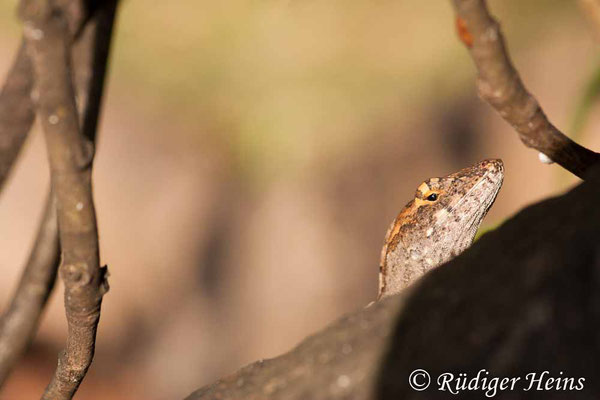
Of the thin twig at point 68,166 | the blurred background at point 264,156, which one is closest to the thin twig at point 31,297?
the thin twig at point 68,166

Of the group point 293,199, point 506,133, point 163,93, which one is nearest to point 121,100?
point 163,93

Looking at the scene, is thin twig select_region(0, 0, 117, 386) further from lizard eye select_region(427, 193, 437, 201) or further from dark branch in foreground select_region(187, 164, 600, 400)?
lizard eye select_region(427, 193, 437, 201)

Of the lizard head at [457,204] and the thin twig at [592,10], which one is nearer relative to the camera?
the thin twig at [592,10]

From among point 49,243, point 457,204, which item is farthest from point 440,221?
point 49,243

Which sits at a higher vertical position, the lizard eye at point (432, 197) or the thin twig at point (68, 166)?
the lizard eye at point (432, 197)

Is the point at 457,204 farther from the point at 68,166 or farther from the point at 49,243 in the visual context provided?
the point at 68,166

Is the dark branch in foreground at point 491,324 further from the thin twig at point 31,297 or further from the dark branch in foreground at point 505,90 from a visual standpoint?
the thin twig at point 31,297
